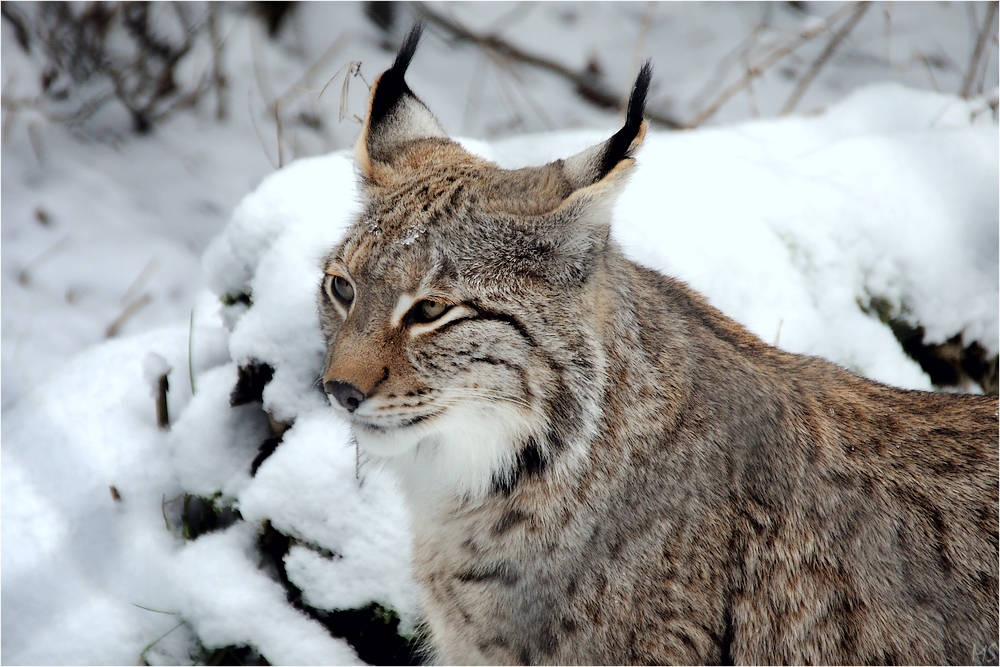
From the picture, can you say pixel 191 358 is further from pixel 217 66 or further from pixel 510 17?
pixel 510 17

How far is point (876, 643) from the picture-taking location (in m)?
Answer: 2.41

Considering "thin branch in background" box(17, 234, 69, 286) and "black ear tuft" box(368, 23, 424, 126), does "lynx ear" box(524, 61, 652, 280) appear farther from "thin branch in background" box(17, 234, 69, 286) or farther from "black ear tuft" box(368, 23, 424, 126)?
"thin branch in background" box(17, 234, 69, 286)

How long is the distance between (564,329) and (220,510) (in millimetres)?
1955

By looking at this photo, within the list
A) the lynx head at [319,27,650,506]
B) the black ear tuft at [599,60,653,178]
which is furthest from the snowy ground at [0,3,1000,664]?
the black ear tuft at [599,60,653,178]

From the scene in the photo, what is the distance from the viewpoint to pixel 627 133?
2119 mm

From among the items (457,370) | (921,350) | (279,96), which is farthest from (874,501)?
(279,96)

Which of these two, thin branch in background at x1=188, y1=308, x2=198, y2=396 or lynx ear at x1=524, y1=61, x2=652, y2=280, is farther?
thin branch in background at x1=188, y1=308, x2=198, y2=396

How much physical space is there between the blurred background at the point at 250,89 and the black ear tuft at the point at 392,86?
1.29m

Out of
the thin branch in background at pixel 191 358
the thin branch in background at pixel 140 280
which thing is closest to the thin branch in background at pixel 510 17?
the thin branch in background at pixel 140 280

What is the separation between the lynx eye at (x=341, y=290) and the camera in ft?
7.91

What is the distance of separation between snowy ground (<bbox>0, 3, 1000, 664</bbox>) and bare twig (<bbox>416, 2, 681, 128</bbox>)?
17 centimetres

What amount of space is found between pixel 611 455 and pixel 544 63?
4.21 meters

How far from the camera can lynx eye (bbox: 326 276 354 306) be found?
2412 mm

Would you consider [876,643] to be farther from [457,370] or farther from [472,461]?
[457,370]
